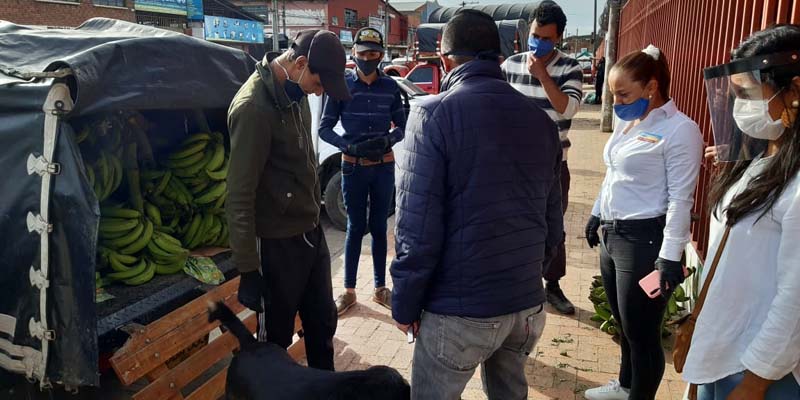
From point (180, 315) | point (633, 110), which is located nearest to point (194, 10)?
point (180, 315)

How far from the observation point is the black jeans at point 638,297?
2.78 m

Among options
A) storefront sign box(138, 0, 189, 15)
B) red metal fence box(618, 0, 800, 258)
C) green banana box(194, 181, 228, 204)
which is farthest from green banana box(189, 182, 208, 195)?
storefront sign box(138, 0, 189, 15)

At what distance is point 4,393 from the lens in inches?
121

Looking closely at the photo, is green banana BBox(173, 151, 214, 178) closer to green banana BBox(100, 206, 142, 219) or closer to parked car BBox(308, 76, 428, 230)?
green banana BBox(100, 206, 142, 219)

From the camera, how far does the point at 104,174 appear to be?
11.5 ft

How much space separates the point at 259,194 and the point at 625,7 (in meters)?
16.7

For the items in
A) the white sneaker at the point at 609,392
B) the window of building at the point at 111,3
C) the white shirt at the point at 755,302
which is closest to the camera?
the white shirt at the point at 755,302

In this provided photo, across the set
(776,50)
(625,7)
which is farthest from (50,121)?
(625,7)

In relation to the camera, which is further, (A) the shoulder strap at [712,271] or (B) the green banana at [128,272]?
(B) the green banana at [128,272]

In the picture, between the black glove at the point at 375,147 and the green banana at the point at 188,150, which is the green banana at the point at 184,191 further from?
the black glove at the point at 375,147

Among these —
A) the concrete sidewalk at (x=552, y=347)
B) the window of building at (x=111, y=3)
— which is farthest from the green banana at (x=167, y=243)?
the window of building at (x=111, y=3)

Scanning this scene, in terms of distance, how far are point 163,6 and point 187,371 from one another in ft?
110

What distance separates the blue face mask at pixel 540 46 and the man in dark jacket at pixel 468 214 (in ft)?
6.52

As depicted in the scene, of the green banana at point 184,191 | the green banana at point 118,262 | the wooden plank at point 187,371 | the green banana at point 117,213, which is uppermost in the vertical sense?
the green banana at point 184,191
